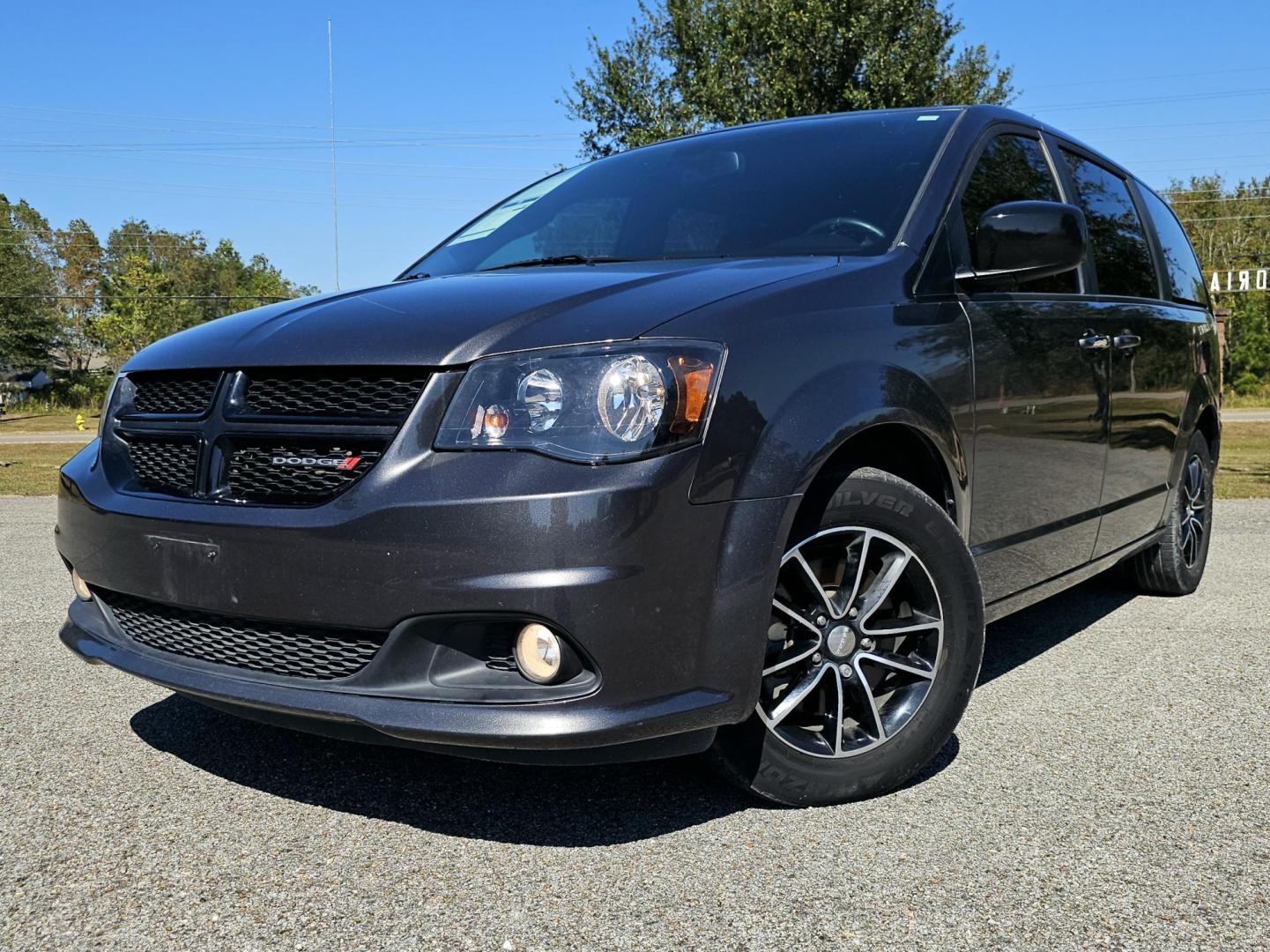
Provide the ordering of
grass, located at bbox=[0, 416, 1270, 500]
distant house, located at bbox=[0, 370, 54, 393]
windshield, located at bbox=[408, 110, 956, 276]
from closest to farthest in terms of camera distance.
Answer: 1. windshield, located at bbox=[408, 110, 956, 276]
2. grass, located at bbox=[0, 416, 1270, 500]
3. distant house, located at bbox=[0, 370, 54, 393]

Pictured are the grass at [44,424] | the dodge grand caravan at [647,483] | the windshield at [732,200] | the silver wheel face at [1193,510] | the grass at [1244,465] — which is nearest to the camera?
the dodge grand caravan at [647,483]

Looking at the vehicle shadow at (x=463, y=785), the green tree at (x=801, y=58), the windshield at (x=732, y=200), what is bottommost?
the vehicle shadow at (x=463, y=785)

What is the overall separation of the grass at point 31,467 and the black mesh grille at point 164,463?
929 cm

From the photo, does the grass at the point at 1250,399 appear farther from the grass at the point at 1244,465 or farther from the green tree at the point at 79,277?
the green tree at the point at 79,277

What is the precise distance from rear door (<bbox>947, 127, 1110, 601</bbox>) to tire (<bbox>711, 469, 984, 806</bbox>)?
35 cm

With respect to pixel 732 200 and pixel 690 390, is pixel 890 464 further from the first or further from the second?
pixel 732 200

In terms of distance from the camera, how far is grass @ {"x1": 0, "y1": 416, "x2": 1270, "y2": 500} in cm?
1098

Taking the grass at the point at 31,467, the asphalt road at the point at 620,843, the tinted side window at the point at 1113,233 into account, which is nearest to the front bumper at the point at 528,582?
the asphalt road at the point at 620,843

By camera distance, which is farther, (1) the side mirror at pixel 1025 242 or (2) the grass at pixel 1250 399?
(2) the grass at pixel 1250 399

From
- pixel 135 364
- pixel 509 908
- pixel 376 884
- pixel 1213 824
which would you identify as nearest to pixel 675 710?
pixel 509 908

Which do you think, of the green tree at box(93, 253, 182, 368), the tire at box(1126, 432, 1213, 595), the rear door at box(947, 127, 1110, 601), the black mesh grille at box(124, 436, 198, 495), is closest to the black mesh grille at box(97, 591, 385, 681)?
the black mesh grille at box(124, 436, 198, 495)

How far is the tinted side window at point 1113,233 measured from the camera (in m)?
4.09

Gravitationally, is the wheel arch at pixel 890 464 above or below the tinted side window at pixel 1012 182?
below

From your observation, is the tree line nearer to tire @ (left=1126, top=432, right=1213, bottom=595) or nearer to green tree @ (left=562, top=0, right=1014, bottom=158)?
green tree @ (left=562, top=0, right=1014, bottom=158)
